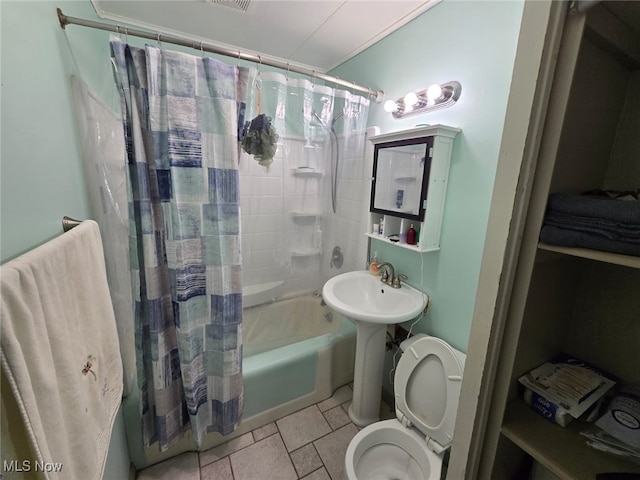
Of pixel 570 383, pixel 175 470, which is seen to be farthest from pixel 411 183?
pixel 175 470

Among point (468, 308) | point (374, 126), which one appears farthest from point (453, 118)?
point (468, 308)

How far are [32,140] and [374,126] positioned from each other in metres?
1.68

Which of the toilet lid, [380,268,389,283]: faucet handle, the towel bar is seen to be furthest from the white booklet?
the towel bar

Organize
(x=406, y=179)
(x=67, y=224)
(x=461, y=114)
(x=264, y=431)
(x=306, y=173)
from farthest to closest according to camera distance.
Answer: (x=306, y=173) < (x=264, y=431) < (x=406, y=179) < (x=461, y=114) < (x=67, y=224)

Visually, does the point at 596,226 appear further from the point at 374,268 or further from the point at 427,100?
the point at 374,268

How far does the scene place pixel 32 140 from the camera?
2.23ft

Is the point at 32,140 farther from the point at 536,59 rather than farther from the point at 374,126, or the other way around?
the point at 374,126

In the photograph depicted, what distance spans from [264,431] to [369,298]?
1.04m

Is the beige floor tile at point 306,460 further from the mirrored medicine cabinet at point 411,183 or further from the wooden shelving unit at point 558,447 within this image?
the mirrored medicine cabinet at point 411,183

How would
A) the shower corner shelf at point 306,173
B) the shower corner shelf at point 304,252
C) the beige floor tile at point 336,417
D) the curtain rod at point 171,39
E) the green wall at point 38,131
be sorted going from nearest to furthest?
the green wall at point 38,131 < the curtain rod at point 171,39 < the beige floor tile at point 336,417 < the shower corner shelf at point 306,173 < the shower corner shelf at point 304,252

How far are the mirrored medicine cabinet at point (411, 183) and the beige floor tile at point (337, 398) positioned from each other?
1172 millimetres

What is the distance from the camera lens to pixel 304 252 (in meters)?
2.04

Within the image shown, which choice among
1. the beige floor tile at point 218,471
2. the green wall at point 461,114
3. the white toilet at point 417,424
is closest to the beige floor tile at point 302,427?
the beige floor tile at point 218,471

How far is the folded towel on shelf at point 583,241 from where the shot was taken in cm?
52
